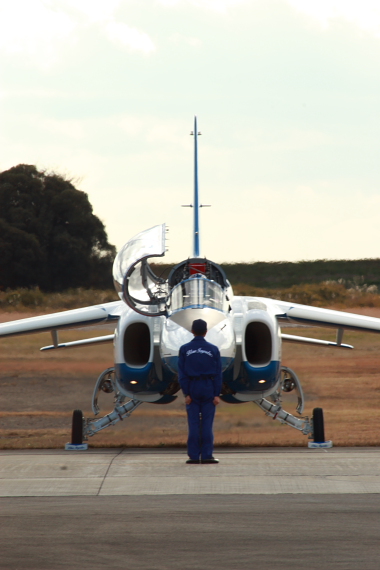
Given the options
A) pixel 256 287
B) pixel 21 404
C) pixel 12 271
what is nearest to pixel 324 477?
pixel 21 404

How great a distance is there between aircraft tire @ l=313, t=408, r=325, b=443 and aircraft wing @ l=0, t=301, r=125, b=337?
325 centimetres

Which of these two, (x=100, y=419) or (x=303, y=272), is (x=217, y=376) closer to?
(x=100, y=419)

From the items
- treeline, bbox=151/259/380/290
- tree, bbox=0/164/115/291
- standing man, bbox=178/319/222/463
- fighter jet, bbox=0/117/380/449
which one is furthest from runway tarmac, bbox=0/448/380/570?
tree, bbox=0/164/115/291

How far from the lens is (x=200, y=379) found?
1052 cm

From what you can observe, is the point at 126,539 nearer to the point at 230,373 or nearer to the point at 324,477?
the point at 324,477

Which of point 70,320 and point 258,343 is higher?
point 70,320

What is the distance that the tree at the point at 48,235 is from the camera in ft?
143

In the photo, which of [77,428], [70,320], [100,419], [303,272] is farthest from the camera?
[303,272]

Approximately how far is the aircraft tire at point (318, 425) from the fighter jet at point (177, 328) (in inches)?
0.6

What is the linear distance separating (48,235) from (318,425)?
111ft

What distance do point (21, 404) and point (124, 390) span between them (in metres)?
10.8

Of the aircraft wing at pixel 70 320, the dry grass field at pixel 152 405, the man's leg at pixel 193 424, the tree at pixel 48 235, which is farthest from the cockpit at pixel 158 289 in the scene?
the tree at pixel 48 235

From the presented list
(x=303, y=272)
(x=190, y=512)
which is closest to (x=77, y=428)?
(x=190, y=512)

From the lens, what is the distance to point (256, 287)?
30.8m
